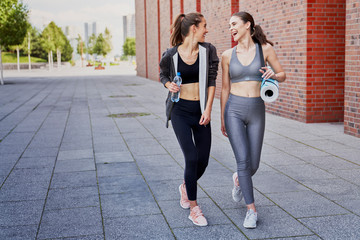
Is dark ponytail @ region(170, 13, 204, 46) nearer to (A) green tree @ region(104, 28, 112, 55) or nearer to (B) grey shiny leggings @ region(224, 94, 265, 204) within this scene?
(B) grey shiny leggings @ region(224, 94, 265, 204)

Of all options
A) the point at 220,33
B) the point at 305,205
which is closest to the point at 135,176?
the point at 305,205

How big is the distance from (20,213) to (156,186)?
1.56 m

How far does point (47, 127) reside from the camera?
10352 mm

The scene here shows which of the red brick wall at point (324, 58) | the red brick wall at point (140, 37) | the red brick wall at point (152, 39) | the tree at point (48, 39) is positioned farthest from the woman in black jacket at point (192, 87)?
the tree at point (48, 39)

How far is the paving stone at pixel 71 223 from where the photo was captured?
3.95 meters

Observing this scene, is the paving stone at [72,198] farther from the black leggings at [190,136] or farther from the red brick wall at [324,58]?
the red brick wall at [324,58]

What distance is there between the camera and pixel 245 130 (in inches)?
162

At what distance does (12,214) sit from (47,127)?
607cm

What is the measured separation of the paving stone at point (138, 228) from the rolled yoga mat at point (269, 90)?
139 cm

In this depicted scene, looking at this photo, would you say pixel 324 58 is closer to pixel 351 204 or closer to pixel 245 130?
pixel 351 204

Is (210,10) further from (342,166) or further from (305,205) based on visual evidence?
(305,205)

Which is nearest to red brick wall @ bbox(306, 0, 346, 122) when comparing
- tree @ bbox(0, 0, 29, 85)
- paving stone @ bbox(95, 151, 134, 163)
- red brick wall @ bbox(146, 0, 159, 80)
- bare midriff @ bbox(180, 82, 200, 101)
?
paving stone @ bbox(95, 151, 134, 163)

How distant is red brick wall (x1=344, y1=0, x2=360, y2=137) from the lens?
8211 millimetres

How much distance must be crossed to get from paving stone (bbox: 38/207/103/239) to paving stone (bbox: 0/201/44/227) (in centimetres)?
11
